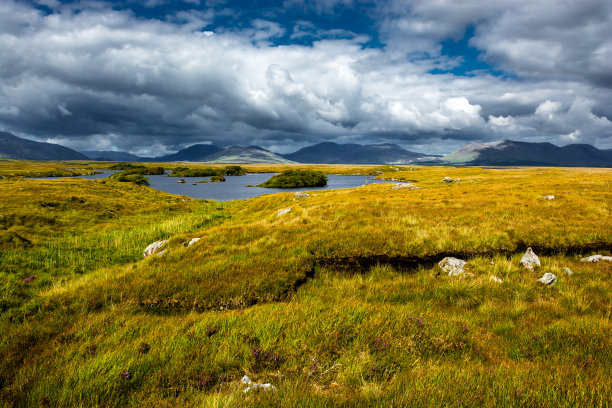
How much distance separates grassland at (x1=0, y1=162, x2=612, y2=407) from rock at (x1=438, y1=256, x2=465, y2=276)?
386 mm

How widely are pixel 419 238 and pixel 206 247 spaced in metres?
9.64

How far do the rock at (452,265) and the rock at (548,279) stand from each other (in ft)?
7.46

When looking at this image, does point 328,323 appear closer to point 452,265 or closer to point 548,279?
point 452,265

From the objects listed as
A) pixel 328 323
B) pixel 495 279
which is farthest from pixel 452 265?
pixel 328 323

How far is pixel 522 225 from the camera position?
13.4 metres

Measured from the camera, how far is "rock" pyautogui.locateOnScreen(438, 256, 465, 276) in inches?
382

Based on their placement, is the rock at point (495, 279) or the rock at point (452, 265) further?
the rock at point (452, 265)

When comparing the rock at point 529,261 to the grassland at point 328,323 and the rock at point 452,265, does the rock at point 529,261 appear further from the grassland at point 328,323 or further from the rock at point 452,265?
the rock at point 452,265

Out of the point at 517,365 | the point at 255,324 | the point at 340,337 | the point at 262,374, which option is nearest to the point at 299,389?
the point at 262,374

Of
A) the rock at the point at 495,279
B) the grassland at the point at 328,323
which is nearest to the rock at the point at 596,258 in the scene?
the grassland at the point at 328,323

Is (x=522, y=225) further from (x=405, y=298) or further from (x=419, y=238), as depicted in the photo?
(x=405, y=298)

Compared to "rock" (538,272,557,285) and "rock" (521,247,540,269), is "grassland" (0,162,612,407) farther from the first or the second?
"rock" (521,247,540,269)

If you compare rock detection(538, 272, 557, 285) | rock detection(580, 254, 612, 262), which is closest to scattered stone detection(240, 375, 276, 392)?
rock detection(538, 272, 557, 285)

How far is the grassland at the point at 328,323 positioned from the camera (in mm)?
4121
